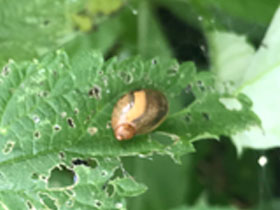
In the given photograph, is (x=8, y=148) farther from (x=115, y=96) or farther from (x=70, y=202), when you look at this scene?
(x=115, y=96)

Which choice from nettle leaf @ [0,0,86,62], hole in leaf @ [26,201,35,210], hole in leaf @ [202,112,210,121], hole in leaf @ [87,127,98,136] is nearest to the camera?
hole in leaf @ [26,201,35,210]

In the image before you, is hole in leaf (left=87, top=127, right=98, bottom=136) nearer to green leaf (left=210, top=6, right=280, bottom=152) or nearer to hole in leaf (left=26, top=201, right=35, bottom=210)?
hole in leaf (left=26, top=201, right=35, bottom=210)

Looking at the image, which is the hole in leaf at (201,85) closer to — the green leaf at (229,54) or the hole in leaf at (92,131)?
the green leaf at (229,54)

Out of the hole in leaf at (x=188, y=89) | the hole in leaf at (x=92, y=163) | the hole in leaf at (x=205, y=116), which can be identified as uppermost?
the hole in leaf at (x=188, y=89)

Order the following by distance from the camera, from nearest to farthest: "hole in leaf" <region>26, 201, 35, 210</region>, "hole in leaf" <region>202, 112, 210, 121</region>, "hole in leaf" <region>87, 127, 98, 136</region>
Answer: "hole in leaf" <region>26, 201, 35, 210</region> < "hole in leaf" <region>87, 127, 98, 136</region> < "hole in leaf" <region>202, 112, 210, 121</region>

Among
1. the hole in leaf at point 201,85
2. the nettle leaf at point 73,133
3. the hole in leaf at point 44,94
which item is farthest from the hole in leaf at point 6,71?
the hole in leaf at point 201,85

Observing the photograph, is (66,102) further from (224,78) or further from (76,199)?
(224,78)

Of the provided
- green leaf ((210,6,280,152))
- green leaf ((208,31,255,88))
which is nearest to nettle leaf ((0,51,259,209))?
green leaf ((210,6,280,152))

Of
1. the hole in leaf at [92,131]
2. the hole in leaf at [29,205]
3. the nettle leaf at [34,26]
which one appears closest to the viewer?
the hole in leaf at [29,205]
